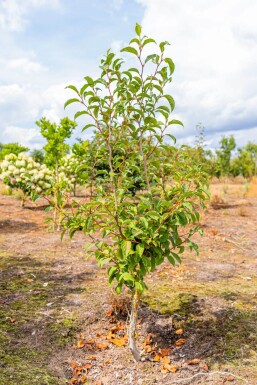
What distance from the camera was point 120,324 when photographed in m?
3.51

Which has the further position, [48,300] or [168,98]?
[48,300]

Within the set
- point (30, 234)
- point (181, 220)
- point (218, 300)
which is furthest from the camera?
point (30, 234)

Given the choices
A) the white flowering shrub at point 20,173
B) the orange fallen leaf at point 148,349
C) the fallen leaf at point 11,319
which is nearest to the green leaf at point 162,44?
the orange fallen leaf at point 148,349

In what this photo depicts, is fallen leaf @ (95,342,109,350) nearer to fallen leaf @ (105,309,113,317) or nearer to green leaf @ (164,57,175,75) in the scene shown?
fallen leaf @ (105,309,113,317)

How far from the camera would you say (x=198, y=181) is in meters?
2.58

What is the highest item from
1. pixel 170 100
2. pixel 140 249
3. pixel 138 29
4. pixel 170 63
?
pixel 138 29

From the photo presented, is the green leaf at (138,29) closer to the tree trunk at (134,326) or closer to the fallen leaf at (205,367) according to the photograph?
the tree trunk at (134,326)

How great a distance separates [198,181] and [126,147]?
0.63 metres

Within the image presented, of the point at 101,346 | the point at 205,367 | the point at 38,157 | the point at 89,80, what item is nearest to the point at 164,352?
the point at 205,367

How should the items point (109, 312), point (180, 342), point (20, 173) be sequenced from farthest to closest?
point (20, 173), point (109, 312), point (180, 342)

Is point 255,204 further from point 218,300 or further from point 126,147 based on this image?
point 126,147

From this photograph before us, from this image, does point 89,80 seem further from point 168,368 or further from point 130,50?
point 168,368

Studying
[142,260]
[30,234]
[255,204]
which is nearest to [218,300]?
[142,260]

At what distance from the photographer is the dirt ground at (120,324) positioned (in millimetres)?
2785
